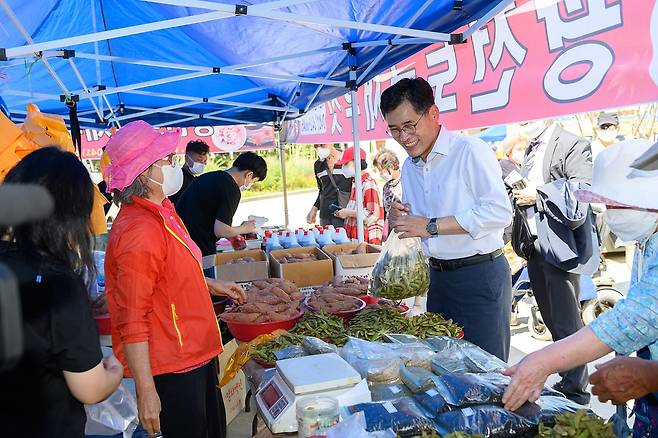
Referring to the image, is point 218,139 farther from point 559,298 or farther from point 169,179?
point 169,179

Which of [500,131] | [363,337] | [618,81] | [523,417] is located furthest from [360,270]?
[500,131]

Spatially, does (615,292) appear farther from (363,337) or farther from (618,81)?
(363,337)

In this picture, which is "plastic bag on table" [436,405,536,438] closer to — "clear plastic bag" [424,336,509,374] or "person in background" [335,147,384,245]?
"clear plastic bag" [424,336,509,374]

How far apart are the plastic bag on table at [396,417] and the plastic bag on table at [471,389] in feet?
0.39

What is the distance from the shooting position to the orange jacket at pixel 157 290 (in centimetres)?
213

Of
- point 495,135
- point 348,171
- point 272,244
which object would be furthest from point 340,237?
point 495,135

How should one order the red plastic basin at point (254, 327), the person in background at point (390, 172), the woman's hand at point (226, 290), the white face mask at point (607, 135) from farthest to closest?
the person in background at point (390, 172) < the white face mask at point (607, 135) < the woman's hand at point (226, 290) < the red plastic basin at point (254, 327)

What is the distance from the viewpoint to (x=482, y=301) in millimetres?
2775

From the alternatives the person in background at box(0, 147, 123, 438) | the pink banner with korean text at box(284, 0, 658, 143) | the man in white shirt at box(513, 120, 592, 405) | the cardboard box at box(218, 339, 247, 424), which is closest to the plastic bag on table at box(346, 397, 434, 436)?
the person in background at box(0, 147, 123, 438)

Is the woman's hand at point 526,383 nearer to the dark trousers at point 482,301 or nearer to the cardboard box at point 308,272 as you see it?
the dark trousers at point 482,301

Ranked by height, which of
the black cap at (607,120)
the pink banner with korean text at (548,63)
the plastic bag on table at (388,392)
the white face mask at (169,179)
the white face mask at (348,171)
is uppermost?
the pink banner with korean text at (548,63)

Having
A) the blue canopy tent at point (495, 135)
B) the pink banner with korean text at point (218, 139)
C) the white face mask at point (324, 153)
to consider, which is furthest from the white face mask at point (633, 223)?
the pink banner with korean text at point (218, 139)

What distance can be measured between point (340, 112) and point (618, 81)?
20.0 ft

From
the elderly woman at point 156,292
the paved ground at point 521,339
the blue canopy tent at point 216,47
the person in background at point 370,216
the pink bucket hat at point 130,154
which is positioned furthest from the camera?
the person in background at point 370,216
